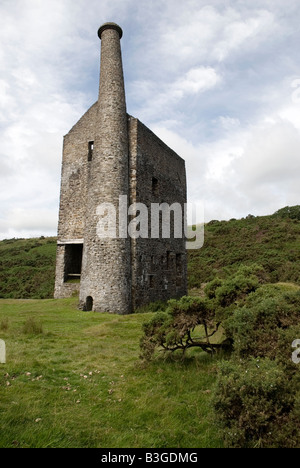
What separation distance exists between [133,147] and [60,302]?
9053mm

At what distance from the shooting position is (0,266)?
112ft

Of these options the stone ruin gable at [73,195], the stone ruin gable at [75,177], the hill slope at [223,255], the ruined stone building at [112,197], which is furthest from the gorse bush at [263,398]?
the hill slope at [223,255]

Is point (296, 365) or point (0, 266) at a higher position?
point (0, 266)

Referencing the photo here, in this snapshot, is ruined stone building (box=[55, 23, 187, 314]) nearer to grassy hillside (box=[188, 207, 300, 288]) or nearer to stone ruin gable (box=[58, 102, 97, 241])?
stone ruin gable (box=[58, 102, 97, 241])

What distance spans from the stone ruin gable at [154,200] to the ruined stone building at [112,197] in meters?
0.05

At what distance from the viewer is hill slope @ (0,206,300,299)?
26.2m

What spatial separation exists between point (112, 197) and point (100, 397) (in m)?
11.1

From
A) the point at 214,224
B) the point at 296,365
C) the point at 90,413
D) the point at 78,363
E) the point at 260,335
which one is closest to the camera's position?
the point at 296,365

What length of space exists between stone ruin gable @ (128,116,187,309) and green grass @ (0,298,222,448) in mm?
7686

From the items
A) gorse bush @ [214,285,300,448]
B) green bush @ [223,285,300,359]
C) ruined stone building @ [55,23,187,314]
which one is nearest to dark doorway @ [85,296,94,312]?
ruined stone building @ [55,23,187,314]

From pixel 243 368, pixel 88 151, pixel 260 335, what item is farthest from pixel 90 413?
pixel 88 151

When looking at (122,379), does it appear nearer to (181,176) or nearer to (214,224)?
(181,176)

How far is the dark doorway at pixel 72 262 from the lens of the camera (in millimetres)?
18312

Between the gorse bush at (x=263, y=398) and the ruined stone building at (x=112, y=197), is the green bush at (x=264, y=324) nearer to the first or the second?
the gorse bush at (x=263, y=398)
